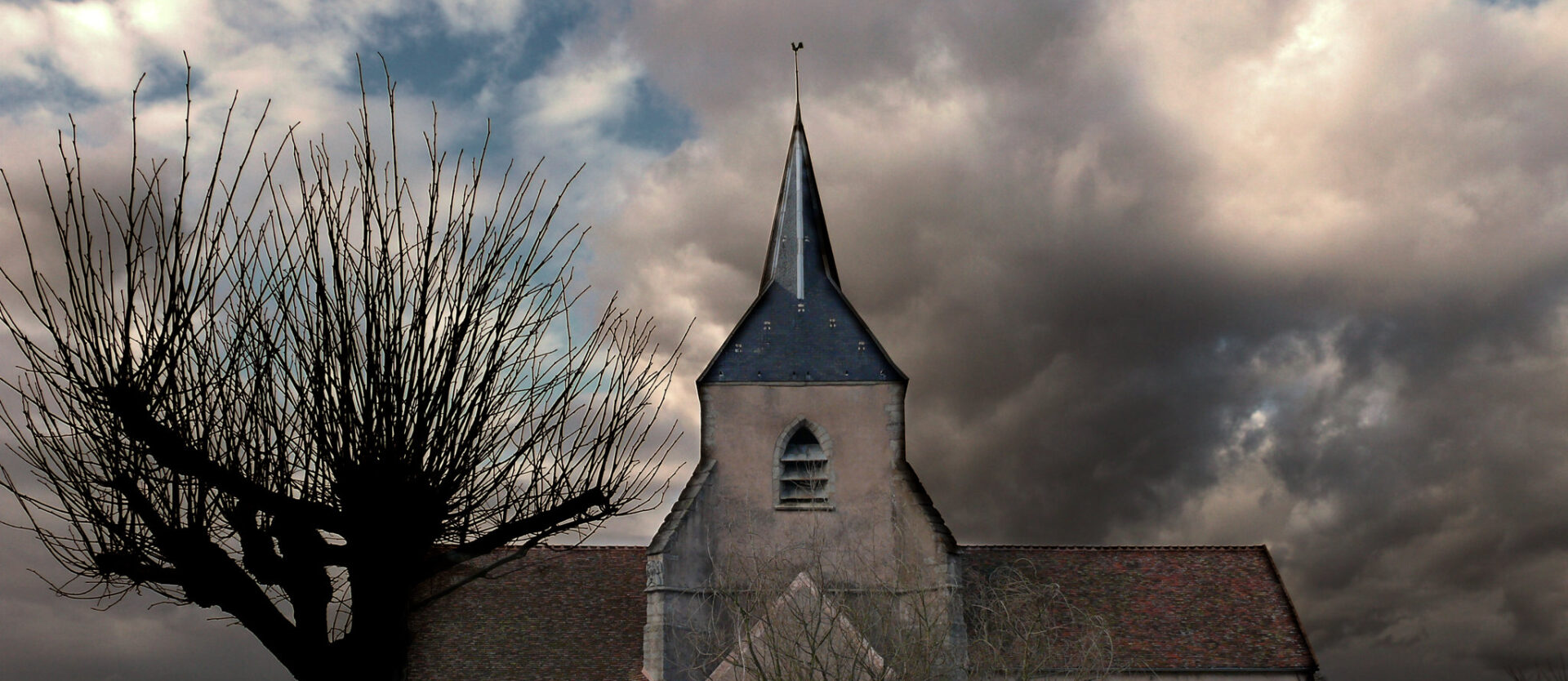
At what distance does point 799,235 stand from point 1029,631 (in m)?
9.03

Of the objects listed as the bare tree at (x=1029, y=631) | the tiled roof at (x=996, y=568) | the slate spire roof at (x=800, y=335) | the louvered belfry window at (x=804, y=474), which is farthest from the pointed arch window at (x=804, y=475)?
the tiled roof at (x=996, y=568)

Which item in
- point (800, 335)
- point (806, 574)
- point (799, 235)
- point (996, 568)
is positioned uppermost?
point (799, 235)

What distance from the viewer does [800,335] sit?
66.3ft

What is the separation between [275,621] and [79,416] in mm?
1636

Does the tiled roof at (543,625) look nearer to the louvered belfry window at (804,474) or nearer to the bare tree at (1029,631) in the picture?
the louvered belfry window at (804,474)

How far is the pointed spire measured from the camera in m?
20.9

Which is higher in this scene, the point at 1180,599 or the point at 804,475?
the point at 804,475

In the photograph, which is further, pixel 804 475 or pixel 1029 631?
pixel 804 475

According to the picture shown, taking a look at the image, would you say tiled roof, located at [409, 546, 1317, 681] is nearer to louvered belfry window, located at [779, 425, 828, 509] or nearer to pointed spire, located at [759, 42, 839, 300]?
louvered belfry window, located at [779, 425, 828, 509]

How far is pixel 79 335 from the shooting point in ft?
21.9

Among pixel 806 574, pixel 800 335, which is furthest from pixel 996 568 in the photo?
pixel 800 335

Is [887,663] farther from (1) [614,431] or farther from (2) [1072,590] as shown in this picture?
(2) [1072,590]

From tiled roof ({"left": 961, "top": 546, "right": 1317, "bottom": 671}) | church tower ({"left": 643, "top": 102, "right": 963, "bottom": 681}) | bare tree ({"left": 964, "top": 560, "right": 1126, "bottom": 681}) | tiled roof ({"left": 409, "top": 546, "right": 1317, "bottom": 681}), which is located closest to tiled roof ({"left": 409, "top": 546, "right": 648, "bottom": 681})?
tiled roof ({"left": 409, "top": 546, "right": 1317, "bottom": 681})

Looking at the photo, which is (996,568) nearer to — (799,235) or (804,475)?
(804,475)
